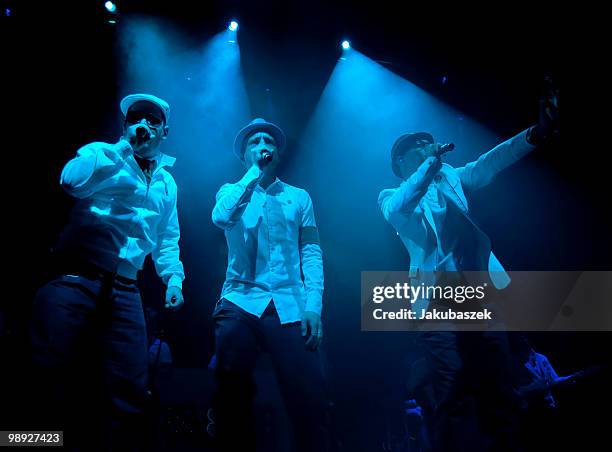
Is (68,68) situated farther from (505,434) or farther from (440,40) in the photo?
(505,434)

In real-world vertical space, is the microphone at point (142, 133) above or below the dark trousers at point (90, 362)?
above

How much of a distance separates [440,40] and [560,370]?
446 centimetres

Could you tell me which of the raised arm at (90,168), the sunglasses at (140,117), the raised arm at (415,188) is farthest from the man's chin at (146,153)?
the raised arm at (415,188)

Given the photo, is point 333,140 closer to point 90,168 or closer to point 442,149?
point 442,149

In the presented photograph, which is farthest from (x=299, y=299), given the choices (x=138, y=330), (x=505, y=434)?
(x=505, y=434)

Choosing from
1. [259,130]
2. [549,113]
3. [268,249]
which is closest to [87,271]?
[268,249]

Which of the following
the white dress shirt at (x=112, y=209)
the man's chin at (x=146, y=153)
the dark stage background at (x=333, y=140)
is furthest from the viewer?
the dark stage background at (x=333, y=140)

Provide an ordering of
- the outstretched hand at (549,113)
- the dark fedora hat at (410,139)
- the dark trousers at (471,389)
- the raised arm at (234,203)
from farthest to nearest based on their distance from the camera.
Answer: the dark fedora hat at (410,139) < the outstretched hand at (549,113) < the raised arm at (234,203) < the dark trousers at (471,389)

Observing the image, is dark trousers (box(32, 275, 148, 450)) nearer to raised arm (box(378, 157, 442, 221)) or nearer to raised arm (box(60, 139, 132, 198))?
raised arm (box(60, 139, 132, 198))

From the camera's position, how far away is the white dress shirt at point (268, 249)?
254 cm

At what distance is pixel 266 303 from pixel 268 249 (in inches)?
15.2

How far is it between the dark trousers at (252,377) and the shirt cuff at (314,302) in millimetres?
147

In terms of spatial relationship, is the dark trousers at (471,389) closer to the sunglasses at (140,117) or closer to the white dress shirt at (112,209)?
the white dress shirt at (112,209)

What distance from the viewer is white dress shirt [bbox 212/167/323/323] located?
254cm
